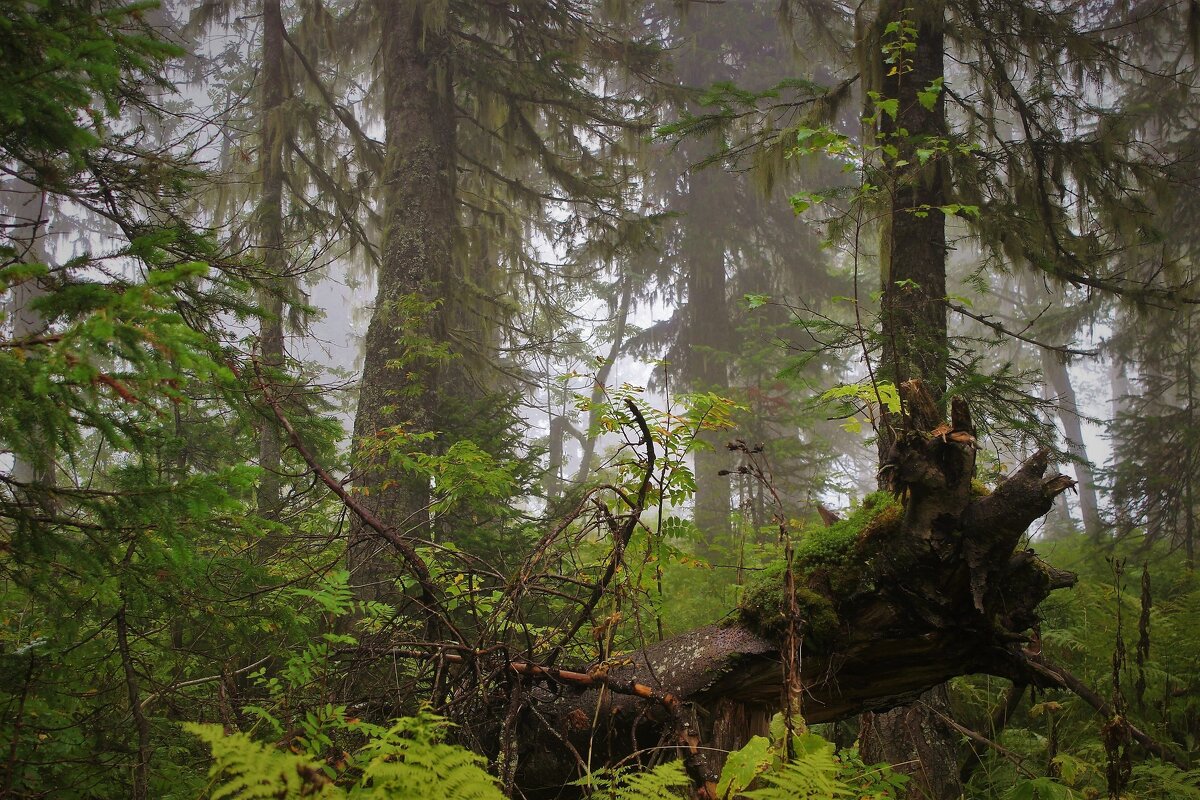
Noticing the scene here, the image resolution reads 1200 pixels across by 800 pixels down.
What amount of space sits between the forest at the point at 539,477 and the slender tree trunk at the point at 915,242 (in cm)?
5


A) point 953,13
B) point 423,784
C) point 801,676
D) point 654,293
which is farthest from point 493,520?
point 654,293

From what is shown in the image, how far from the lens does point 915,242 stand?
5969mm

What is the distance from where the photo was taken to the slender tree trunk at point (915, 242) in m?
4.80

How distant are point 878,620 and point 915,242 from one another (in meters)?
4.28

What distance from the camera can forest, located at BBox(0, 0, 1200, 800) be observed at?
8.55ft

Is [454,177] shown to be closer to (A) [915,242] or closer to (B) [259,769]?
(A) [915,242]

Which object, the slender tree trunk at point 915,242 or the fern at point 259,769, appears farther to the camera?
the slender tree trunk at point 915,242

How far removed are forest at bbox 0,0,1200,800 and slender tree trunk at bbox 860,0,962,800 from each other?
0.15 feet

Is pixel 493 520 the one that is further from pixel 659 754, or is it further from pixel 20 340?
pixel 20 340

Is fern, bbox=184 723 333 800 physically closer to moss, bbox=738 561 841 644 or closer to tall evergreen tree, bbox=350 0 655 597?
moss, bbox=738 561 841 644

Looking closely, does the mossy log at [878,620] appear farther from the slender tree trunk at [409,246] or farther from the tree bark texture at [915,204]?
the slender tree trunk at [409,246]

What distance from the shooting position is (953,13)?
6398 mm

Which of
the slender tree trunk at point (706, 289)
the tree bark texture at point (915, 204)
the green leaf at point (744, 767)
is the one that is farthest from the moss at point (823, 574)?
the slender tree trunk at point (706, 289)

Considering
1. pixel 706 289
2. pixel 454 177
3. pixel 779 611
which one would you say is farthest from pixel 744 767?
pixel 706 289
